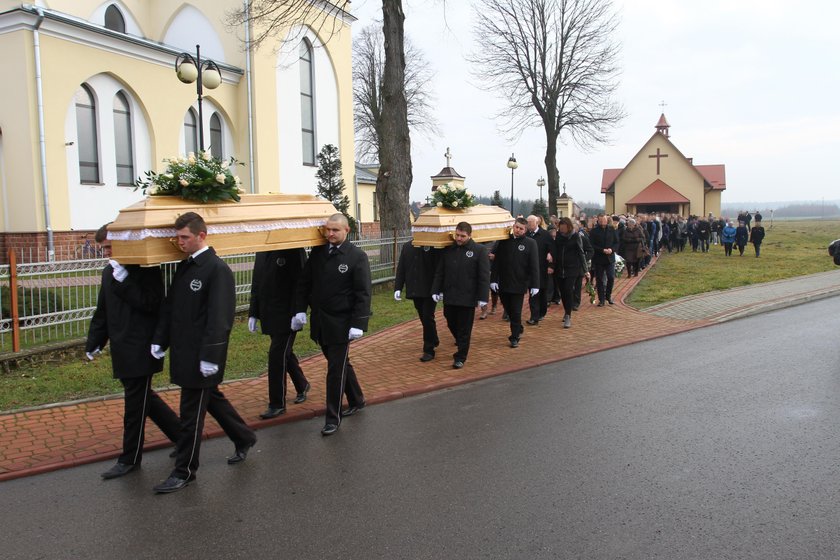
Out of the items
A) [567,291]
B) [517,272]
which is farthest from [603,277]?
[517,272]

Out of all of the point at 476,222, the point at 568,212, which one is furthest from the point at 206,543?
the point at 568,212

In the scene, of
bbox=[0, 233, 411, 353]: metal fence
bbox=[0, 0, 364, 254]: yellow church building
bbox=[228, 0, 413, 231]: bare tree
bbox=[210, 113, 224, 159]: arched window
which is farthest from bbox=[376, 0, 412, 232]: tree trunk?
bbox=[210, 113, 224, 159]: arched window

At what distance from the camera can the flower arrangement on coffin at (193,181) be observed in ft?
18.0

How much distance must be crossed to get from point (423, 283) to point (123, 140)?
1820 centimetres

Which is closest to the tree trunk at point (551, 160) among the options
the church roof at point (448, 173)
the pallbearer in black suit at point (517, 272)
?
the church roof at point (448, 173)

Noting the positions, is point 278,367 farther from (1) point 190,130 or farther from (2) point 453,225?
(1) point 190,130

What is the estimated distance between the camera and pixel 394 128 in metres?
16.9

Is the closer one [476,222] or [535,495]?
[535,495]

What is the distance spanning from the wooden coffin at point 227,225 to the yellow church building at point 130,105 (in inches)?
392

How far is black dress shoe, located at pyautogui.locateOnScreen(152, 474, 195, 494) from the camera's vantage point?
183 inches

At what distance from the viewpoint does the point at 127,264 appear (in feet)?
16.3

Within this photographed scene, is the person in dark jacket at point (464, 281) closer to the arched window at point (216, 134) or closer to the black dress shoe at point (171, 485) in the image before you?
the black dress shoe at point (171, 485)

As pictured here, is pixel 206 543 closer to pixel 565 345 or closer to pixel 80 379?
pixel 80 379

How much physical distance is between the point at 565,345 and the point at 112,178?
18505 mm
